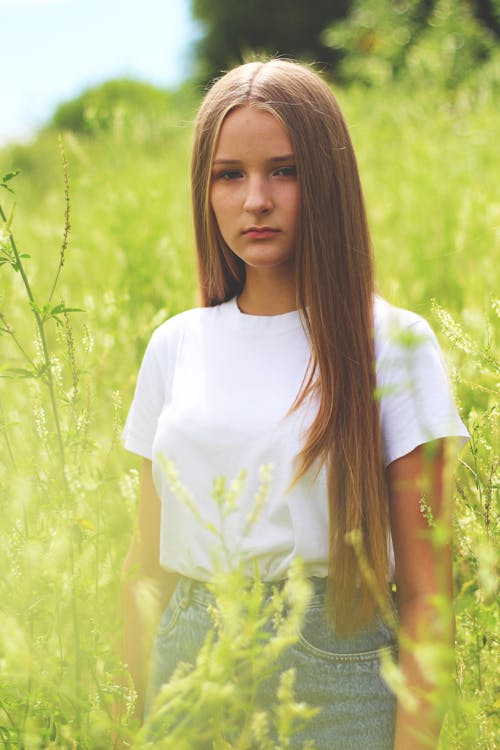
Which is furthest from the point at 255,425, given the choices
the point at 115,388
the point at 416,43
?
the point at 416,43

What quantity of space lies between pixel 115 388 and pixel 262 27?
60.7ft

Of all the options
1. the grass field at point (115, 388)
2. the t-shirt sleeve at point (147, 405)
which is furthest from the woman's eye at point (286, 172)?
the t-shirt sleeve at point (147, 405)

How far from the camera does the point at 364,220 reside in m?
1.52

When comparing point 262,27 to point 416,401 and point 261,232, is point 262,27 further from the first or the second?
point 416,401

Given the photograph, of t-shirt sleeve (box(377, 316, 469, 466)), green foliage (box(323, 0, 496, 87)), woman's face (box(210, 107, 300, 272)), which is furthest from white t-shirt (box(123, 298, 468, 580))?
green foliage (box(323, 0, 496, 87))

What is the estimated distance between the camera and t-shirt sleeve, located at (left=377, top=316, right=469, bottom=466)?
1.32 metres

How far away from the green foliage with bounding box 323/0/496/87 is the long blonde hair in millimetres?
3723

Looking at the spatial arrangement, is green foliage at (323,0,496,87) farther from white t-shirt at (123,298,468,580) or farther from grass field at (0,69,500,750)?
white t-shirt at (123,298,468,580)

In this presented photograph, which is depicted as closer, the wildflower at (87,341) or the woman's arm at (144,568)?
the wildflower at (87,341)

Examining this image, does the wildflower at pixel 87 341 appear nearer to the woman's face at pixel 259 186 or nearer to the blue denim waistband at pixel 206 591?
the woman's face at pixel 259 186

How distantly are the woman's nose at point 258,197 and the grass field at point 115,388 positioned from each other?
34 cm

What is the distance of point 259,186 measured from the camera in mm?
1421

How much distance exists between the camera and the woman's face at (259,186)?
1.43m

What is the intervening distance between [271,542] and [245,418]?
0.21m
